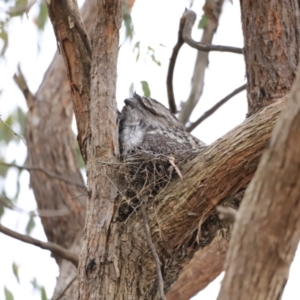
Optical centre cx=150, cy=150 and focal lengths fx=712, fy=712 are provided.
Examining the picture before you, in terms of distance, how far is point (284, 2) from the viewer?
357 cm

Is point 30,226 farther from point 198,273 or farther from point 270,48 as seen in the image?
point 270,48

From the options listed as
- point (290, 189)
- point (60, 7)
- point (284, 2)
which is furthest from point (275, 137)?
point (284, 2)

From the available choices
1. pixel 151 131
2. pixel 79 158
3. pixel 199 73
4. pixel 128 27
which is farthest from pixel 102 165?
pixel 199 73

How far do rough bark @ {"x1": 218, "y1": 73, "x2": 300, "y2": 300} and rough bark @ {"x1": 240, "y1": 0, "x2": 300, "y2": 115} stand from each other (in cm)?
191

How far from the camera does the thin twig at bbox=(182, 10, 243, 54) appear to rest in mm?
4219

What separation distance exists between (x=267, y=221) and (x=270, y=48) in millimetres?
2119

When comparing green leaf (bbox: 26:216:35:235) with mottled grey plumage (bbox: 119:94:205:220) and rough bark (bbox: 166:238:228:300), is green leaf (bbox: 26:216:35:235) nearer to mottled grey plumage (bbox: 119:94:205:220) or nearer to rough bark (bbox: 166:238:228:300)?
rough bark (bbox: 166:238:228:300)

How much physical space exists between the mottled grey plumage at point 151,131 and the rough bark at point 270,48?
39 centimetres

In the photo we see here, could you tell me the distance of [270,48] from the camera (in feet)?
11.5

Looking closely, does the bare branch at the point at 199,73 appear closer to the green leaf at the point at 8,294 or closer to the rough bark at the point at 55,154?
the rough bark at the point at 55,154

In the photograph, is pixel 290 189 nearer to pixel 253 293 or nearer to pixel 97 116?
pixel 253 293

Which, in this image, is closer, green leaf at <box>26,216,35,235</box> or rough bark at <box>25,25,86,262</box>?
green leaf at <box>26,216,35,235</box>

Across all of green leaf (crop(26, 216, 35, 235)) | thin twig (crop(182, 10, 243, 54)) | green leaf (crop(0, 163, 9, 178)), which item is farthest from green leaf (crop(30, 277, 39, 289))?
thin twig (crop(182, 10, 243, 54))

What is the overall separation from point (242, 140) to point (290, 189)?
1.08 metres
